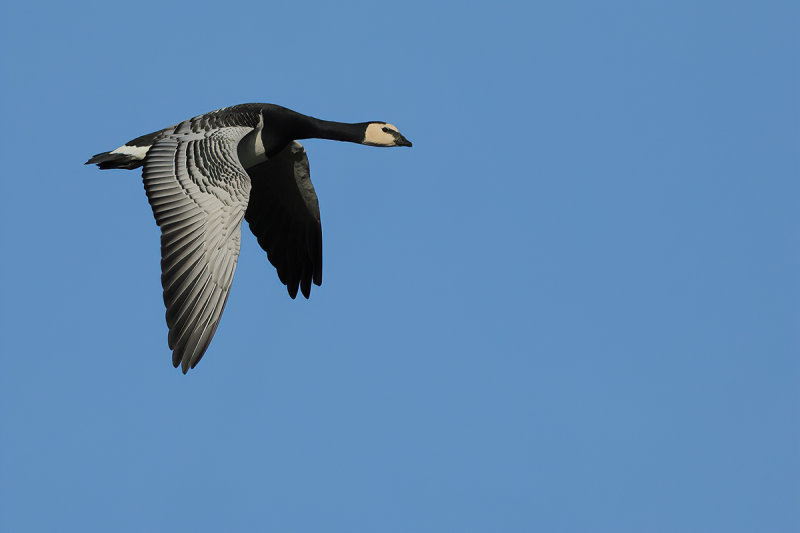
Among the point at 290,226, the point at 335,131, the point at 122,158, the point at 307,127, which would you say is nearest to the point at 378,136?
the point at 335,131

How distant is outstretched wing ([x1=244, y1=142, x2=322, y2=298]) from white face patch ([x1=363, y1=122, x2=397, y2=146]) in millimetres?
1623

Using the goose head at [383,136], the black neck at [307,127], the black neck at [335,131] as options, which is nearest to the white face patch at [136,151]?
the black neck at [307,127]

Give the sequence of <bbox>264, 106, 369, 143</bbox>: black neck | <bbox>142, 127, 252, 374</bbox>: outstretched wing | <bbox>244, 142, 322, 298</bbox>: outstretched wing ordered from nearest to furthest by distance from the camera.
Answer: <bbox>142, 127, 252, 374</bbox>: outstretched wing < <bbox>264, 106, 369, 143</bbox>: black neck < <bbox>244, 142, 322, 298</bbox>: outstretched wing

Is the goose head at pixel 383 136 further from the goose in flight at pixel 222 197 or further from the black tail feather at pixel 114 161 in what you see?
the black tail feather at pixel 114 161

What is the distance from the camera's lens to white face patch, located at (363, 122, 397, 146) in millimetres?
15906

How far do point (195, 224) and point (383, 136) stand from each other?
4420 millimetres

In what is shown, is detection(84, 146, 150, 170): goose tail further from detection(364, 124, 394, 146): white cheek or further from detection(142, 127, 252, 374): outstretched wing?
detection(364, 124, 394, 146): white cheek

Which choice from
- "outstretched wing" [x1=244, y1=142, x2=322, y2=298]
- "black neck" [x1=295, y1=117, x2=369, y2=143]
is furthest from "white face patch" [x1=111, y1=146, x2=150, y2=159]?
"outstretched wing" [x1=244, y1=142, x2=322, y2=298]

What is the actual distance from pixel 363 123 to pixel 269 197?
230 centimetres

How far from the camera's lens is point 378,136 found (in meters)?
15.9

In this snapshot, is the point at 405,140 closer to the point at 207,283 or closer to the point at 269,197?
the point at 269,197

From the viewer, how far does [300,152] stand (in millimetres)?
16750

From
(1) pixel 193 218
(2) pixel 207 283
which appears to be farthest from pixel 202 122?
(2) pixel 207 283

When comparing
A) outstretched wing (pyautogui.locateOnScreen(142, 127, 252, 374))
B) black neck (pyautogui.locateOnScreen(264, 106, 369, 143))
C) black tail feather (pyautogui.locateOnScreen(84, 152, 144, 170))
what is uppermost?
black neck (pyautogui.locateOnScreen(264, 106, 369, 143))
